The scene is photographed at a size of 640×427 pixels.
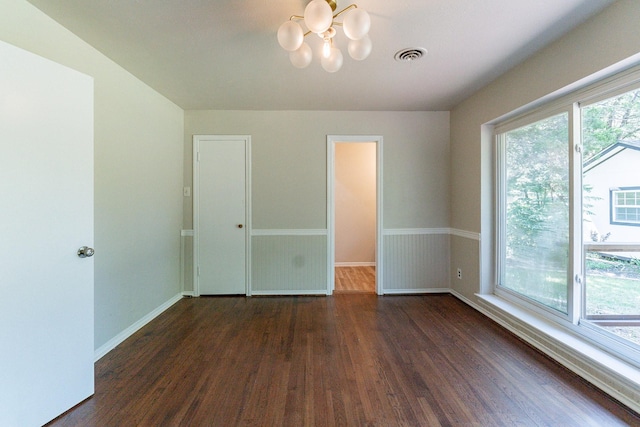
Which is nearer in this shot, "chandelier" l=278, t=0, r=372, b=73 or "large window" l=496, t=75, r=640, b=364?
"chandelier" l=278, t=0, r=372, b=73

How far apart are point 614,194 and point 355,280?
3.03m

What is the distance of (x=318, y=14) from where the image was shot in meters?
1.38

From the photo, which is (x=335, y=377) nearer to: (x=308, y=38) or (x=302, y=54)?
(x=302, y=54)

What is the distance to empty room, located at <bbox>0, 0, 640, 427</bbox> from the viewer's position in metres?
1.50

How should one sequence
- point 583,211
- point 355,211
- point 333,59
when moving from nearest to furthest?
point 333,59, point 583,211, point 355,211

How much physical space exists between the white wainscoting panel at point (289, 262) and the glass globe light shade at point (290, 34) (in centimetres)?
229

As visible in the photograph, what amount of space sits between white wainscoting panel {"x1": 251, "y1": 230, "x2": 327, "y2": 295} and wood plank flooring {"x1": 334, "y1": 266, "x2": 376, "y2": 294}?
1.49 ft

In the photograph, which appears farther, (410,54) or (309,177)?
(309,177)

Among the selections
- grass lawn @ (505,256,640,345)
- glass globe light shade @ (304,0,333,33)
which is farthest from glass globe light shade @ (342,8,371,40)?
grass lawn @ (505,256,640,345)

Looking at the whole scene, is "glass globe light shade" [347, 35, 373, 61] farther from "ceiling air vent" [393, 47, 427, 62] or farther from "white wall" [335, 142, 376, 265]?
"white wall" [335, 142, 376, 265]

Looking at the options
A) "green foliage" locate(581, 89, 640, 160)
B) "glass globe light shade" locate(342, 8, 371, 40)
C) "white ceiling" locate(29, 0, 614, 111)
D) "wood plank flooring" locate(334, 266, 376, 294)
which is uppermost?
"white ceiling" locate(29, 0, 614, 111)

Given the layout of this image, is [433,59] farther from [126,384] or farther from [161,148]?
[126,384]

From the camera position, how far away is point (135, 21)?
176cm

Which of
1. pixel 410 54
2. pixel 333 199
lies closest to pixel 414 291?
pixel 333 199
